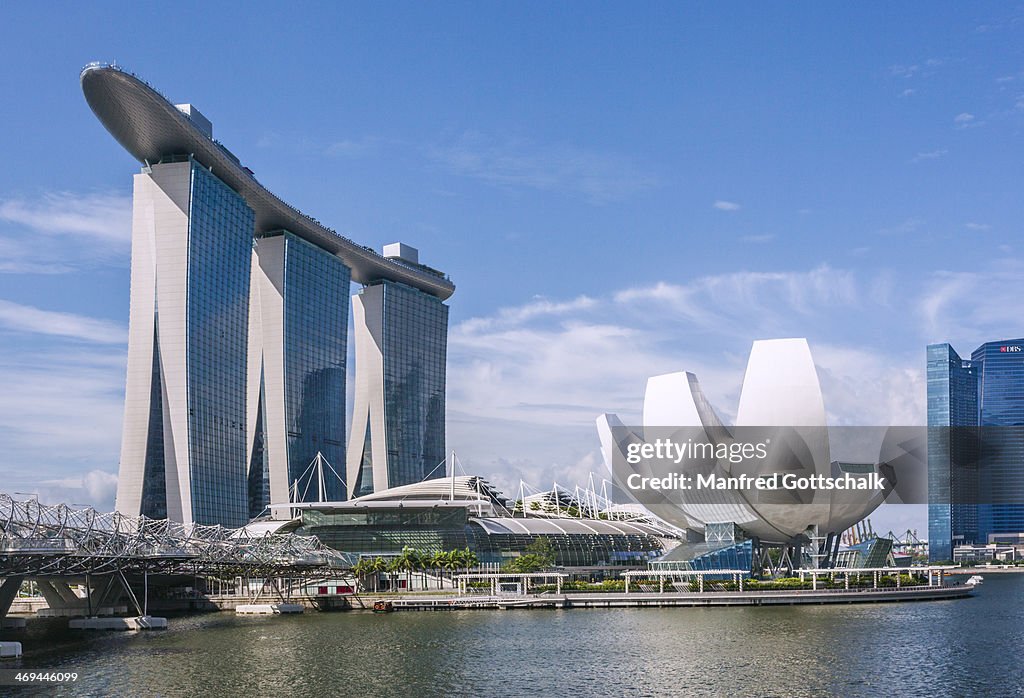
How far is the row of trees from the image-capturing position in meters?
97.4

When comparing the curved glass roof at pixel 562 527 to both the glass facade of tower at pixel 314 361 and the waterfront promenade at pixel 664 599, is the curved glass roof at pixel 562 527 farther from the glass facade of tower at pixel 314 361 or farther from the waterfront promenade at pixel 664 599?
the glass facade of tower at pixel 314 361

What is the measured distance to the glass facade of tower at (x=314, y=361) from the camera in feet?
467

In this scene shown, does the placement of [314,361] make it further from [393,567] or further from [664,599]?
[664,599]

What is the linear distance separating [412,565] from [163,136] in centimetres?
4803

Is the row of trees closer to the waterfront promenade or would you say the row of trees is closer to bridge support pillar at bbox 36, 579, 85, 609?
the waterfront promenade

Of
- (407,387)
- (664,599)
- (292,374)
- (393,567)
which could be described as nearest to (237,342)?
(292,374)

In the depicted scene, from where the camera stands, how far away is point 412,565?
9769 cm

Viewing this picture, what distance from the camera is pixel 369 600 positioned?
89000 millimetres

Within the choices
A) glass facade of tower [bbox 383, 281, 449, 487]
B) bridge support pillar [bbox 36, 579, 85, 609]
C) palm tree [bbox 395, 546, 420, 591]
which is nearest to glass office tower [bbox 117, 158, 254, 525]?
palm tree [bbox 395, 546, 420, 591]

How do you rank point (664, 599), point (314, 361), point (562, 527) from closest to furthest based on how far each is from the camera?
point (664, 599) < point (562, 527) < point (314, 361)

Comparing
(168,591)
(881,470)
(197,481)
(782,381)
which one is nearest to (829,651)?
(782,381)

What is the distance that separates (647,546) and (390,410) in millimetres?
56752

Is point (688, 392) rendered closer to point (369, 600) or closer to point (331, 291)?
point (369, 600)

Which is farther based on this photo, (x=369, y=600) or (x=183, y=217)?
(x=183, y=217)
